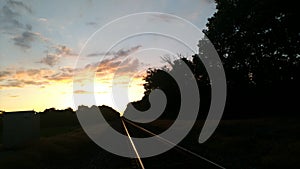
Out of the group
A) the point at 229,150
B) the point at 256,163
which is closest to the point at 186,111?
the point at 229,150

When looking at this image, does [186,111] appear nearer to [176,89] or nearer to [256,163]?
[176,89]

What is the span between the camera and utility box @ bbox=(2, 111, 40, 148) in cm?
2611

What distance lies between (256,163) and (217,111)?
3692 cm

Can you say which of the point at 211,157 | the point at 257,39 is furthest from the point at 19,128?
the point at 257,39

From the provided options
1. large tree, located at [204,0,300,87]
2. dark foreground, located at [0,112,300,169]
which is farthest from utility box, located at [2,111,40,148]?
large tree, located at [204,0,300,87]

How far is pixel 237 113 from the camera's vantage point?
45812 mm

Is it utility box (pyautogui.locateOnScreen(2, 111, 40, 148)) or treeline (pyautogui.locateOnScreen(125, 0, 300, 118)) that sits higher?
treeline (pyautogui.locateOnScreen(125, 0, 300, 118))

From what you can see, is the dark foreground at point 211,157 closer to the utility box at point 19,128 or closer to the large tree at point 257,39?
the utility box at point 19,128

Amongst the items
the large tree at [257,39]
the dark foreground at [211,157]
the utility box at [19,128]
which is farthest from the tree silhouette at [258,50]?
the utility box at [19,128]

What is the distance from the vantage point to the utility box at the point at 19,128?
26.1m

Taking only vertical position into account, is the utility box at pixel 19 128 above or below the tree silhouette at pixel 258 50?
below

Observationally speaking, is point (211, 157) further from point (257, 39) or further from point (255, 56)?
point (255, 56)

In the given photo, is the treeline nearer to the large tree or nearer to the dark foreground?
the large tree

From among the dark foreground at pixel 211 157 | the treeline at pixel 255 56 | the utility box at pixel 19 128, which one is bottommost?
the dark foreground at pixel 211 157
